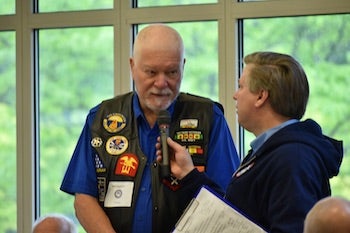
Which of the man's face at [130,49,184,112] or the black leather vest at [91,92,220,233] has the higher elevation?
the man's face at [130,49,184,112]

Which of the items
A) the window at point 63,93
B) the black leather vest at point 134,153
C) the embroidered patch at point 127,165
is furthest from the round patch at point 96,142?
the window at point 63,93

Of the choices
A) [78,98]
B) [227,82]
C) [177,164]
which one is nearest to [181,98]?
[177,164]

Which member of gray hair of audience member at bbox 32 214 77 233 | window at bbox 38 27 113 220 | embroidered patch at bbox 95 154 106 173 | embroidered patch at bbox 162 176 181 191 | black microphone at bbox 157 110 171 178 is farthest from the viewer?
window at bbox 38 27 113 220

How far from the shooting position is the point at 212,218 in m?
2.44

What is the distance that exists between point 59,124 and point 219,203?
9.14 feet

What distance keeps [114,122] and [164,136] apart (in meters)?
0.42

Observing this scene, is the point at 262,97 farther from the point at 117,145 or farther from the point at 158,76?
the point at 117,145

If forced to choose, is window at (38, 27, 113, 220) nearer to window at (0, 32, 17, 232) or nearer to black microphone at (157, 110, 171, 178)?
window at (0, 32, 17, 232)

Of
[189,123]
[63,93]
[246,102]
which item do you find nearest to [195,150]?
[189,123]

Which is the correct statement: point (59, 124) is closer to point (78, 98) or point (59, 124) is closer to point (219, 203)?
point (78, 98)

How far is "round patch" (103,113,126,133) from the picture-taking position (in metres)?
3.07

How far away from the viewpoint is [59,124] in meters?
5.05

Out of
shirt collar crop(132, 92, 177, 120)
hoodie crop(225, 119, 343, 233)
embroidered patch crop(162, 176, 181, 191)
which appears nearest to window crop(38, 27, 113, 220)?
shirt collar crop(132, 92, 177, 120)

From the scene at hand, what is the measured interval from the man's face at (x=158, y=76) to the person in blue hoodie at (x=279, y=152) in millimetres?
433
